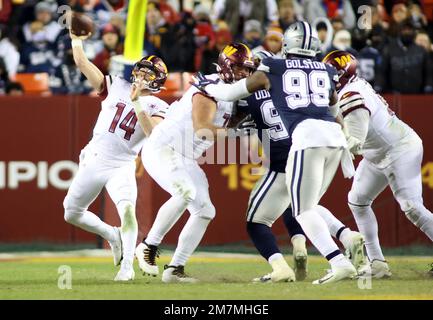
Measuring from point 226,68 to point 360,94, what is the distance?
123cm

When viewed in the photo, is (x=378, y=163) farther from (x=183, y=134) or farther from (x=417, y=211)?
(x=183, y=134)

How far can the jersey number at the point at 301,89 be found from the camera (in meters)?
8.67

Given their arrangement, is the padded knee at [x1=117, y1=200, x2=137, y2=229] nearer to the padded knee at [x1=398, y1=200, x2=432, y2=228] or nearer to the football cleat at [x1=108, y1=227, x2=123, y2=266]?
the football cleat at [x1=108, y1=227, x2=123, y2=266]

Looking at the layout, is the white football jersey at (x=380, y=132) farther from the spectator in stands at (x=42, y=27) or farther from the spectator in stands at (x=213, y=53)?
the spectator in stands at (x=42, y=27)

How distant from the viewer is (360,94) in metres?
9.66

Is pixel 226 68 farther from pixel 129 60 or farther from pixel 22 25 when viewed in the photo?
pixel 22 25

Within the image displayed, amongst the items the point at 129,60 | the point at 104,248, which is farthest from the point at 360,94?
the point at 104,248

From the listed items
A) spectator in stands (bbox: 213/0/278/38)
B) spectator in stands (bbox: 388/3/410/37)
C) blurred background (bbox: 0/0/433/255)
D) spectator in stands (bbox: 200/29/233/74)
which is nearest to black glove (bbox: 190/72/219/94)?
blurred background (bbox: 0/0/433/255)

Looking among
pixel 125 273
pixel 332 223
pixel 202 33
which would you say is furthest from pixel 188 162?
pixel 202 33

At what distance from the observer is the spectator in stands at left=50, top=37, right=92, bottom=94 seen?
14.1 m

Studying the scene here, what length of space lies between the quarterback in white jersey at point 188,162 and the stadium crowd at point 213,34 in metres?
4.60

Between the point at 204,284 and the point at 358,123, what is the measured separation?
186 cm

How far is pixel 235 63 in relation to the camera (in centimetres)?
920

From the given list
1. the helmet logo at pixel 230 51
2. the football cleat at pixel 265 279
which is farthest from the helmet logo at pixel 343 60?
the football cleat at pixel 265 279
